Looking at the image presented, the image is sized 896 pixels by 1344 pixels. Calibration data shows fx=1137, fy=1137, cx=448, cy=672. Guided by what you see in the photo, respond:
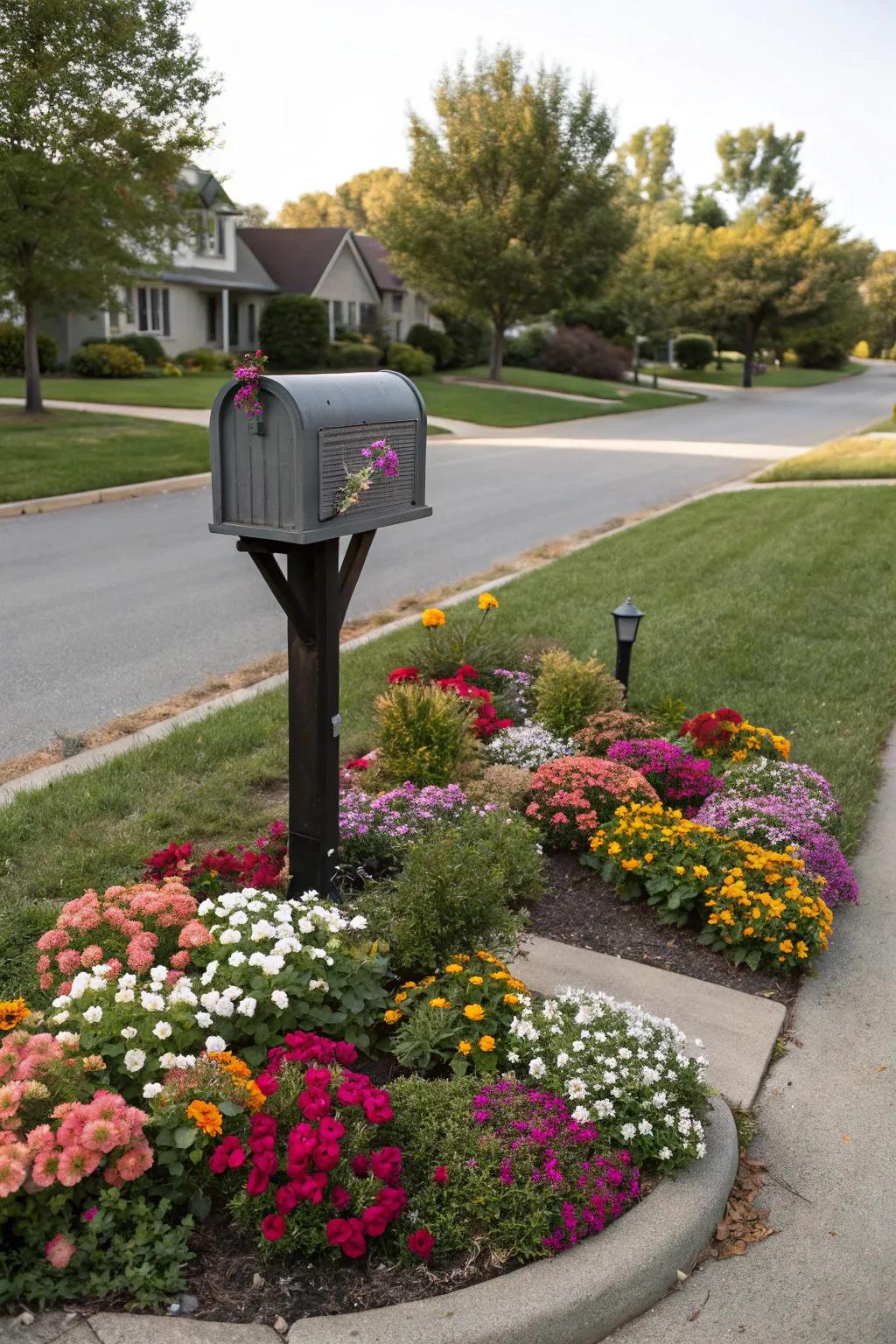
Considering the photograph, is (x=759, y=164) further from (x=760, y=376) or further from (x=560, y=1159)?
(x=560, y=1159)

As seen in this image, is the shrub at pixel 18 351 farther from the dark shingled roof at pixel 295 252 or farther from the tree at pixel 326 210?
the tree at pixel 326 210

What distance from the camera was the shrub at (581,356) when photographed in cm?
4491

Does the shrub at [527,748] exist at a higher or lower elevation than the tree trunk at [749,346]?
lower

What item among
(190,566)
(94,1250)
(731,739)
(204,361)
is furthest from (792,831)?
(204,361)

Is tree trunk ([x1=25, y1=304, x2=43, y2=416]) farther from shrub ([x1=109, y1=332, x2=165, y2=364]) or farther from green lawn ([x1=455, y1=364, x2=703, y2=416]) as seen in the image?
green lawn ([x1=455, y1=364, x2=703, y2=416])

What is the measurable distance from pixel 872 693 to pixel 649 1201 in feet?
16.9

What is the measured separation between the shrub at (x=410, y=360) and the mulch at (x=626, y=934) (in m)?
33.6

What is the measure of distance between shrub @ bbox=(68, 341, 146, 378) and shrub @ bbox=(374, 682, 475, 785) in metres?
28.2

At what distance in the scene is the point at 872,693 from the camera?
7.43 meters

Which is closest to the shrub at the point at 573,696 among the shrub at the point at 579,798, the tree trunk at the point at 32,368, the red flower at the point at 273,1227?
the shrub at the point at 579,798

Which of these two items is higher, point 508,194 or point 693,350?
point 508,194

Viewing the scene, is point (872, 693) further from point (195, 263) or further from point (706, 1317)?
point (195, 263)

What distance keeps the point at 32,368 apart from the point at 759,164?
212 ft

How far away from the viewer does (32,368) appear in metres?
20.4
